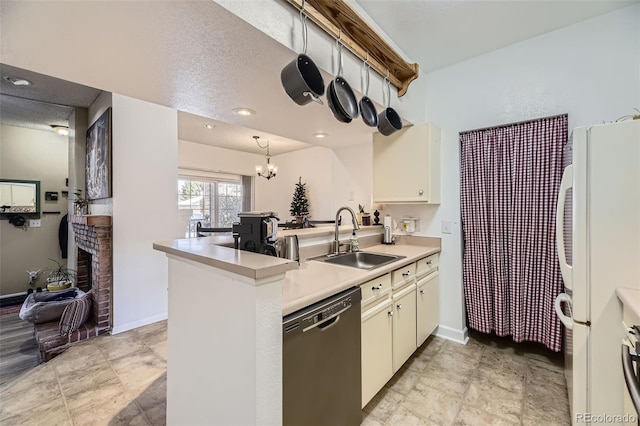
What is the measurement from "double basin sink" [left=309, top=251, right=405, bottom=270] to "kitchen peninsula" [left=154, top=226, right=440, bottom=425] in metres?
0.50

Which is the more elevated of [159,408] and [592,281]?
[592,281]

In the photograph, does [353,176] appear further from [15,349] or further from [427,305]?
[15,349]

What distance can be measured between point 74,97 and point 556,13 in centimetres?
469

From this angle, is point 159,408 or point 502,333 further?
point 502,333

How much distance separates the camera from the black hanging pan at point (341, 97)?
1.46 m

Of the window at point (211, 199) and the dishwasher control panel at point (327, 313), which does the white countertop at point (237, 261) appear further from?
the window at point (211, 199)

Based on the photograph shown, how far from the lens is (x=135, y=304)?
112 inches

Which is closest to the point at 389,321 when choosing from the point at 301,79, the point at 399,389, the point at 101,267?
the point at 399,389

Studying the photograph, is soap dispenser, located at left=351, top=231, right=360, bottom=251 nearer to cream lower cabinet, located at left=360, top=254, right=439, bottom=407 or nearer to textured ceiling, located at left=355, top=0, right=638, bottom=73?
cream lower cabinet, located at left=360, top=254, right=439, bottom=407

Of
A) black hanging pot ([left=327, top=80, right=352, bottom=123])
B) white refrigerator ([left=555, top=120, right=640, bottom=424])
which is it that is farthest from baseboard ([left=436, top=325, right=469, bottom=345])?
black hanging pot ([left=327, top=80, right=352, bottom=123])

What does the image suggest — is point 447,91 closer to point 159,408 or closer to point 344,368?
point 344,368

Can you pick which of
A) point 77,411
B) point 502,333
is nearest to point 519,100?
point 502,333

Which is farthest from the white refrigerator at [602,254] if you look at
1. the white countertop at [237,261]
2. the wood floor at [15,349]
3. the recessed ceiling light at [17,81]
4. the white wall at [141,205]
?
the recessed ceiling light at [17,81]

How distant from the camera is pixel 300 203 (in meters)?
5.29
